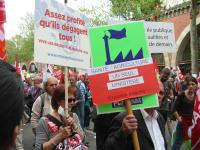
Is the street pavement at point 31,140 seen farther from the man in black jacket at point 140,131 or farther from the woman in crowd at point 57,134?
the man in black jacket at point 140,131

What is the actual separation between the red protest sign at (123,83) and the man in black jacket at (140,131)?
19cm

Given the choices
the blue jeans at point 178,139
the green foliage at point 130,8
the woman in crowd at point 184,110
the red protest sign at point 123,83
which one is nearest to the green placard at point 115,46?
the red protest sign at point 123,83

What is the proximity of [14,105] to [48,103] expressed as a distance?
16.5 ft

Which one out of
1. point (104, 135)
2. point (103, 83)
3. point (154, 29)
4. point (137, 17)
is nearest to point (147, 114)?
point (103, 83)

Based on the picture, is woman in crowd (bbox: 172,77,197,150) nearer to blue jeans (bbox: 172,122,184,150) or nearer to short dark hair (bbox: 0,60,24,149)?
blue jeans (bbox: 172,122,184,150)

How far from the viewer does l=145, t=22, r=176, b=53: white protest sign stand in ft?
21.6

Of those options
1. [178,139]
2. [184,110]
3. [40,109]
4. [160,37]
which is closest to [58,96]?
[40,109]

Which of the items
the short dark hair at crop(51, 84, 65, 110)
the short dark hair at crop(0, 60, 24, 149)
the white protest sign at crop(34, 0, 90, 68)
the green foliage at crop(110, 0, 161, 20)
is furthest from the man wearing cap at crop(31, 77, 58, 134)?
the green foliage at crop(110, 0, 161, 20)

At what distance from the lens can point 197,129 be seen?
4062 mm

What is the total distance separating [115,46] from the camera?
344cm

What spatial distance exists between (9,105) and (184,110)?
636cm

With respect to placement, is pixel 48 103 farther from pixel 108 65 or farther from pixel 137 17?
pixel 137 17

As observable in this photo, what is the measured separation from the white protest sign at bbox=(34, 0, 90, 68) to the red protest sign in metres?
0.54

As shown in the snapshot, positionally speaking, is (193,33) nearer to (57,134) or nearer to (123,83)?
(57,134)
